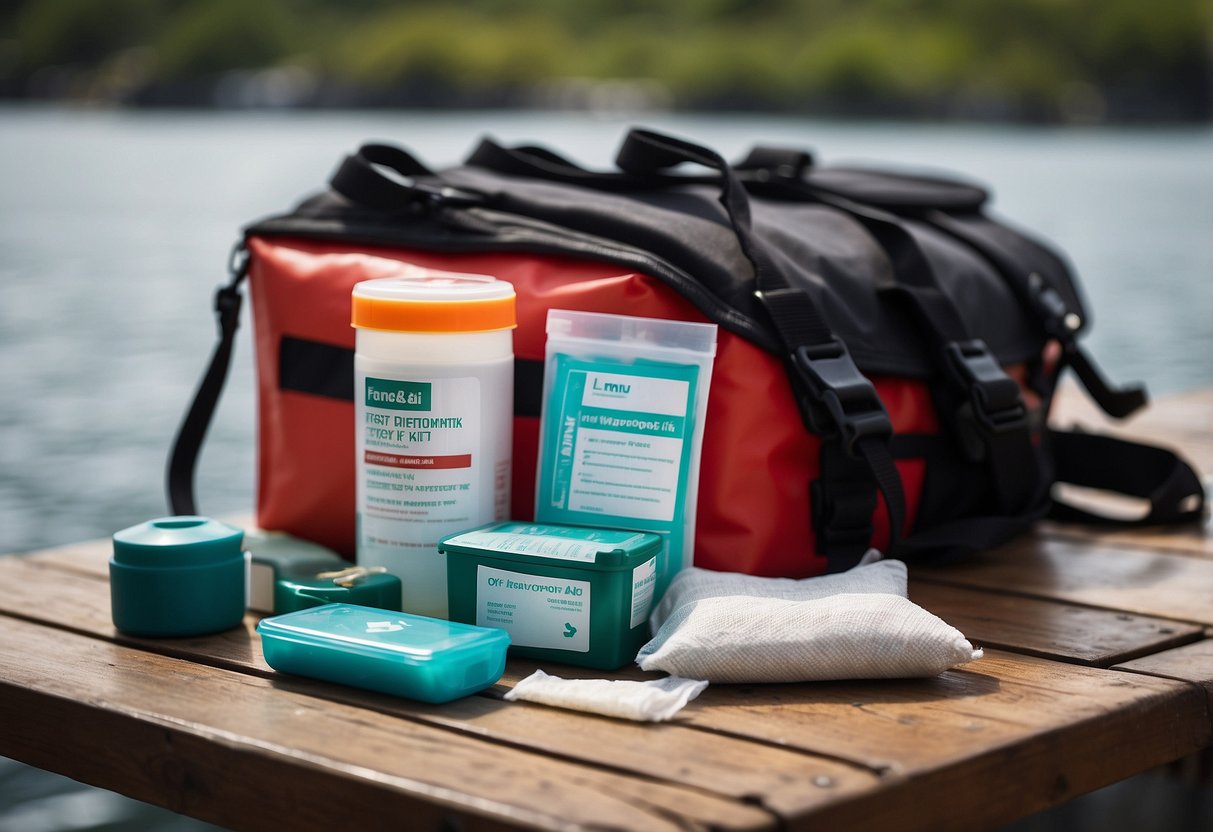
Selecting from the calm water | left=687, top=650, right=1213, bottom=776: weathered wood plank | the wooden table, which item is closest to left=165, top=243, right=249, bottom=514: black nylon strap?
the wooden table

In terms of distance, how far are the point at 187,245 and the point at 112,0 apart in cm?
1327

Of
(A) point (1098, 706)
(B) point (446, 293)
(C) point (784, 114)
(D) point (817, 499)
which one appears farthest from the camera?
(C) point (784, 114)

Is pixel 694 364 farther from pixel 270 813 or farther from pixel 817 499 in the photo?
pixel 270 813

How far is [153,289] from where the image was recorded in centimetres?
427

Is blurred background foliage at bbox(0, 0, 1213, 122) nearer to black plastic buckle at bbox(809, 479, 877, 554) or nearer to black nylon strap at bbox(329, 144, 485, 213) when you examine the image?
black nylon strap at bbox(329, 144, 485, 213)

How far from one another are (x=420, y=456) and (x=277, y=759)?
0.28 metres

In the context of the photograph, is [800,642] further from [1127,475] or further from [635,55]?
[635,55]

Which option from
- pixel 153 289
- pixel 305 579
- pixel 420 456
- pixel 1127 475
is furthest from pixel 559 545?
pixel 153 289

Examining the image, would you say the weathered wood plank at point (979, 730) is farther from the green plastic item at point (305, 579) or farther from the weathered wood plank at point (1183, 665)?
the green plastic item at point (305, 579)

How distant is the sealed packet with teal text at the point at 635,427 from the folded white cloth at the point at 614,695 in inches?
5.6

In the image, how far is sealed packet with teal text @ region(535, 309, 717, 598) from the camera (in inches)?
40.9

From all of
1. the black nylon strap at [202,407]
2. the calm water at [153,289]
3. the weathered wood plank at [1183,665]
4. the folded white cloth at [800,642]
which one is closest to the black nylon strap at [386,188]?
the black nylon strap at [202,407]

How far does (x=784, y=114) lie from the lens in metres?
20.5

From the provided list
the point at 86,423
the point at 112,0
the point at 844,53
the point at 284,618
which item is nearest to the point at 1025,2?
the point at 844,53
